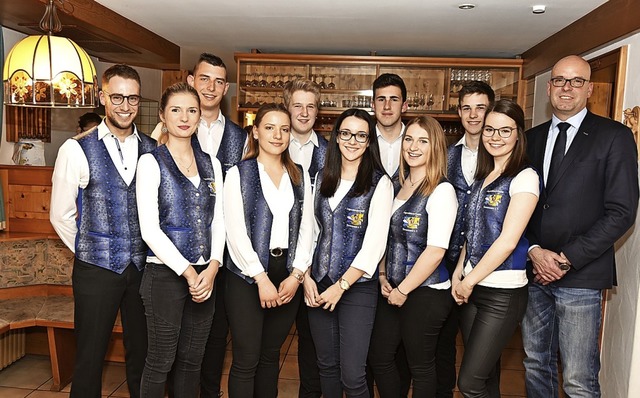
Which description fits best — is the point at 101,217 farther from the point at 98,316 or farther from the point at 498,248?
the point at 498,248

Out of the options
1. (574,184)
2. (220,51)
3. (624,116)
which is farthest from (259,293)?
(220,51)

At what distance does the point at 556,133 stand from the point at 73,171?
2317mm

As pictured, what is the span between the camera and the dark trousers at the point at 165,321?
2467 millimetres

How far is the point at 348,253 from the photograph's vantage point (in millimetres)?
2582

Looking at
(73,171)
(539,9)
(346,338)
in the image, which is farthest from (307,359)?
(539,9)

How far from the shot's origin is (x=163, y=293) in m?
2.46

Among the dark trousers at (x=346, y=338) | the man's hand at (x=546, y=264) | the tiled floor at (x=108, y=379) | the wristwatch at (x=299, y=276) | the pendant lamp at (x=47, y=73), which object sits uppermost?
the pendant lamp at (x=47, y=73)

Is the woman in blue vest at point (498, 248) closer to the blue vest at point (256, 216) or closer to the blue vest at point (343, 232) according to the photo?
the blue vest at point (343, 232)

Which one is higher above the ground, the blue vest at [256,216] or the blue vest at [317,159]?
the blue vest at [317,159]

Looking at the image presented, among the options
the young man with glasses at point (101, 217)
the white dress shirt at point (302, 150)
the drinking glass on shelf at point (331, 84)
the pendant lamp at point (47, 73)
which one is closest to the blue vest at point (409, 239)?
the white dress shirt at point (302, 150)

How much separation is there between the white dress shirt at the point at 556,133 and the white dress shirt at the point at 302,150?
4.04 ft

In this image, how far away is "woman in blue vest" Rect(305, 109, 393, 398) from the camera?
2.54 meters

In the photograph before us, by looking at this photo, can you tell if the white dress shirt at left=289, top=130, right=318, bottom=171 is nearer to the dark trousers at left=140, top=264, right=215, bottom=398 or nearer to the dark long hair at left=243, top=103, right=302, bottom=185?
the dark long hair at left=243, top=103, right=302, bottom=185

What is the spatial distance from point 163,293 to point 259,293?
1.38 ft
